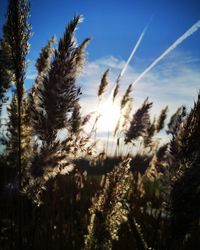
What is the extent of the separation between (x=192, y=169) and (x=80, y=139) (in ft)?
4.05

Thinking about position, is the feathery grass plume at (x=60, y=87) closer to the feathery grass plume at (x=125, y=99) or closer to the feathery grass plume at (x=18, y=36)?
the feathery grass plume at (x=18, y=36)

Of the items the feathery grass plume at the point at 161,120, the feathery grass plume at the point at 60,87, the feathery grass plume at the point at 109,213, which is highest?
the feathery grass plume at the point at 161,120

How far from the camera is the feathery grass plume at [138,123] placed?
752 cm

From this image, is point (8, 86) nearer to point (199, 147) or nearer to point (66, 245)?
point (66, 245)

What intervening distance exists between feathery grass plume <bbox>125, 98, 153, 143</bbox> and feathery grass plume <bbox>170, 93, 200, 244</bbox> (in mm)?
5534

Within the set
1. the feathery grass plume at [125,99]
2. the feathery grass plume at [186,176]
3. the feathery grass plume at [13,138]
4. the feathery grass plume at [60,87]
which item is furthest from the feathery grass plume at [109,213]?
the feathery grass plume at [125,99]

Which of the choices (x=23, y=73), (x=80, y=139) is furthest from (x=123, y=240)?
(x=23, y=73)

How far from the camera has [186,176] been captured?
182 centimetres

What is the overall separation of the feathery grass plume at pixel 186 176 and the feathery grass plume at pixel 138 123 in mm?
5534

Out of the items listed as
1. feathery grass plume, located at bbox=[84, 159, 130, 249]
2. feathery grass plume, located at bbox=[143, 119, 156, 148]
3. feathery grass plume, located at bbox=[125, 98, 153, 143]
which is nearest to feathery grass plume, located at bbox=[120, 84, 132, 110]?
feathery grass plume, located at bbox=[125, 98, 153, 143]

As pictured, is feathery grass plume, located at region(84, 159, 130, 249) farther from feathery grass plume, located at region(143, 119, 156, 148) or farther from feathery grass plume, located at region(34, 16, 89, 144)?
feathery grass plume, located at region(143, 119, 156, 148)

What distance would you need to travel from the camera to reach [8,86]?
199 inches

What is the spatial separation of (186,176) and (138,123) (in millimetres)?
5877

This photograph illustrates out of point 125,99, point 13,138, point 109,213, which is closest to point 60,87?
point 109,213
